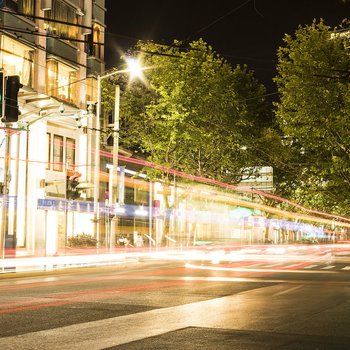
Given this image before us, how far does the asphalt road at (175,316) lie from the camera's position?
27.1 feet

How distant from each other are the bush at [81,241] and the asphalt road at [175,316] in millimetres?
15935

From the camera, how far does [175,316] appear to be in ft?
35.3

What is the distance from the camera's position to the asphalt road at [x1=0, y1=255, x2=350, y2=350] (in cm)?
825

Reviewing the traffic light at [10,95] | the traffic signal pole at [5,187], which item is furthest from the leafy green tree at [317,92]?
the traffic light at [10,95]

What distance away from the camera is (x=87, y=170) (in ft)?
120

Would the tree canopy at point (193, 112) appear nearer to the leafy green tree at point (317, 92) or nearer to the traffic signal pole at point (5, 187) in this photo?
the leafy green tree at point (317, 92)

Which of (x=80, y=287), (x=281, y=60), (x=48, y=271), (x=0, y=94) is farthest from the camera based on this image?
(x=281, y=60)

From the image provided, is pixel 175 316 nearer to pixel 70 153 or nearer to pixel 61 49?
pixel 70 153

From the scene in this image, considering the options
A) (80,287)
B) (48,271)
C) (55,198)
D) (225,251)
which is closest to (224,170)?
(225,251)

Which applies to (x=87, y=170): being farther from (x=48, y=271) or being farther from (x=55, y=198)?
(x=48, y=271)

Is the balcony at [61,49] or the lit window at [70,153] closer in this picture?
the balcony at [61,49]

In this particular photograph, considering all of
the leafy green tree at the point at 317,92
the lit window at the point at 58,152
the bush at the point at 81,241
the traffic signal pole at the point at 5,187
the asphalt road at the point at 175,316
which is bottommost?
the asphalt road at the point at 175,316

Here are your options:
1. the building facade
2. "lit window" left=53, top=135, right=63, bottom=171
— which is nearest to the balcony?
the building facade

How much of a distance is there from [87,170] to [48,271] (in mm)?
12047
